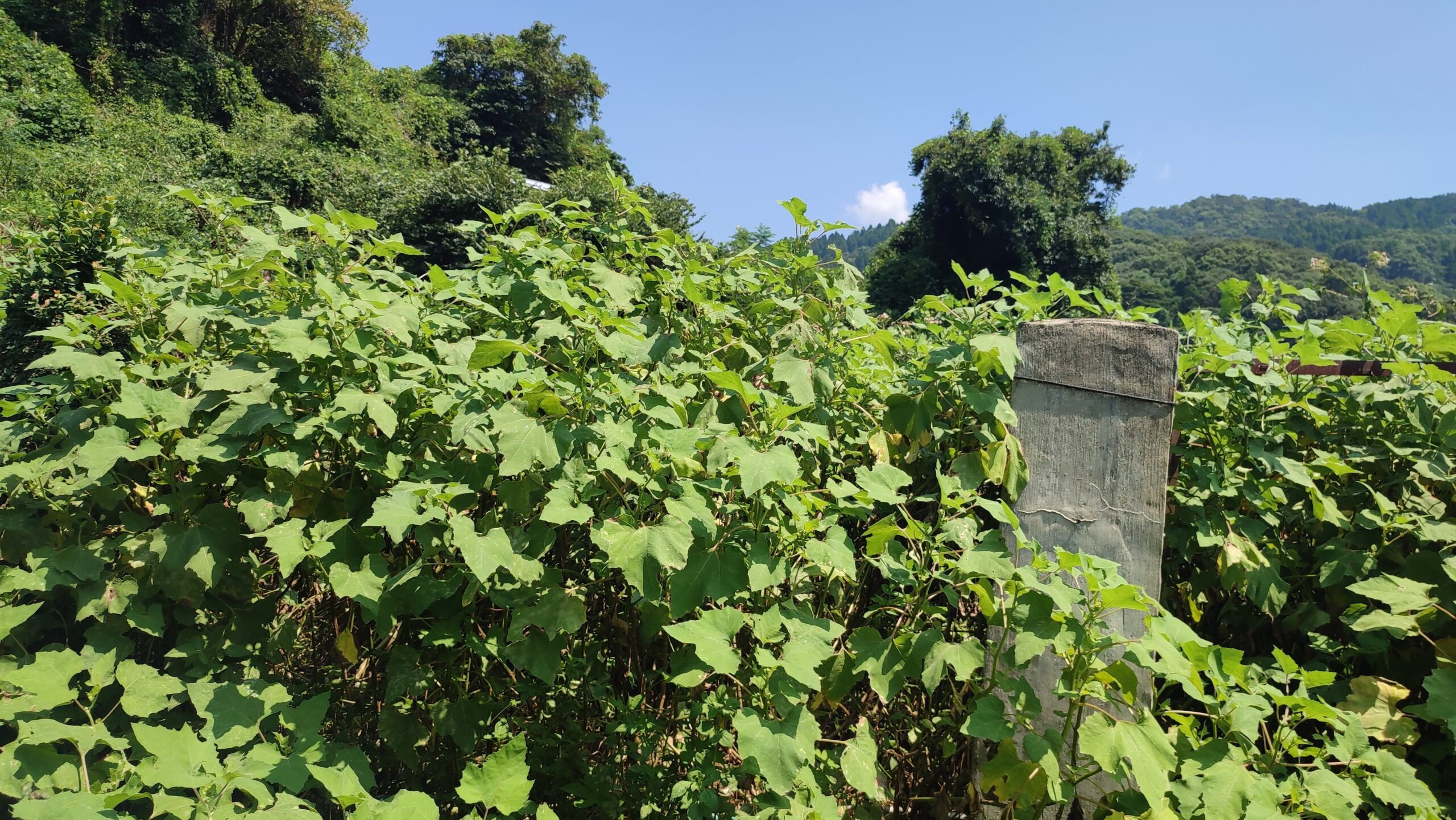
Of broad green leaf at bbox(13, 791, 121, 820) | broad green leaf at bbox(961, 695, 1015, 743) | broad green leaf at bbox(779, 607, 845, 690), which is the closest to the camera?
broad green leaf at bbox(13, 791, 121, 820)

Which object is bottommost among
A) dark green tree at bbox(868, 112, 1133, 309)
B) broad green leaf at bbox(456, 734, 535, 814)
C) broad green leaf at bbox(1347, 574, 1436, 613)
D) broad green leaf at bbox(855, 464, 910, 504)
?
broad green leaf at bbox(456, 734, 535, 814)

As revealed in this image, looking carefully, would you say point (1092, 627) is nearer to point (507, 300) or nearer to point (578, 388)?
point (578, 388)

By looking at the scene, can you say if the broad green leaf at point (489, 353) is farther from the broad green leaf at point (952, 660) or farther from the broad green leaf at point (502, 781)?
the broad green leaf at point (952, 660)

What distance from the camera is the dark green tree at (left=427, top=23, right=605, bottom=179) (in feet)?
103

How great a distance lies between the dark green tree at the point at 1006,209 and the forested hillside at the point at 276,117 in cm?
1477

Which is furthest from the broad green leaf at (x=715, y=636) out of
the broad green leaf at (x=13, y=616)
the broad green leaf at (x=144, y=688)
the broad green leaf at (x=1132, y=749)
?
the broad green leaf at (x=13, y=616)

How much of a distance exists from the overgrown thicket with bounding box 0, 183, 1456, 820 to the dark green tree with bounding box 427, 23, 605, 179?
31.0m

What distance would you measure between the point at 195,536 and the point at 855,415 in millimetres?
1660

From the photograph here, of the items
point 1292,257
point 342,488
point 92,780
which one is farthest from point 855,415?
point 1292,257

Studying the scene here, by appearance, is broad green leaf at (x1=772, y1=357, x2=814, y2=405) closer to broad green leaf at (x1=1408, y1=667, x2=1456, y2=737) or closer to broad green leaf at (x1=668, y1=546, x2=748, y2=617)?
broad green leaf at (x1=668, y1=546, x2=748, y2=617)

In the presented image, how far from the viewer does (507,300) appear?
2072 mm

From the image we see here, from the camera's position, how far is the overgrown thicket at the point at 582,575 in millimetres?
1359

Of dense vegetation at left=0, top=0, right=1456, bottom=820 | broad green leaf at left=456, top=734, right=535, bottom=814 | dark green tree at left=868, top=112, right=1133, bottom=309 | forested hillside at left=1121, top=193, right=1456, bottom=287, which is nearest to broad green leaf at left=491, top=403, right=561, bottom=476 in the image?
dense vegetation at left=0, top=0, right=1456, bottom=820

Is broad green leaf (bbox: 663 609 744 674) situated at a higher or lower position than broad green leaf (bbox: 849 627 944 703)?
higher
